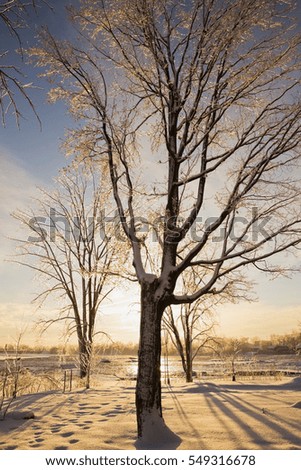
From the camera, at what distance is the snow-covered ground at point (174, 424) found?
5516 millimetres

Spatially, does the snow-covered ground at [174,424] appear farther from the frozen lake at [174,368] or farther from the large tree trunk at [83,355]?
the large tree trunk at [83,355]

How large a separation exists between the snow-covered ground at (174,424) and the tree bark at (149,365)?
0.39 meters

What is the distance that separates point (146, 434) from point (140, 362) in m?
1.09

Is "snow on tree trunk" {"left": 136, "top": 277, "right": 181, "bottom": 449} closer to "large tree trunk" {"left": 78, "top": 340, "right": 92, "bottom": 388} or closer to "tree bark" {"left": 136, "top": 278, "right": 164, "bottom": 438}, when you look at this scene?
"tree bark" {"left": 136, "top": 278, "right": 164, "bottom": 438}

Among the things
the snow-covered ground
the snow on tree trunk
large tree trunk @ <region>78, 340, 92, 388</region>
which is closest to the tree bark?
the snow on tree trunk

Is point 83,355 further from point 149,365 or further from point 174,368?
point 174,368

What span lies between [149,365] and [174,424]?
138 centimetres

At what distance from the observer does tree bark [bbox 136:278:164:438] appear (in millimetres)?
5996

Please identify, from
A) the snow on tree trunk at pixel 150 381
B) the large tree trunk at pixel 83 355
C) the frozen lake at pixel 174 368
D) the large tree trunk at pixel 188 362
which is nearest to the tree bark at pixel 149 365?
the snow on tree trunk at pixel 150 381

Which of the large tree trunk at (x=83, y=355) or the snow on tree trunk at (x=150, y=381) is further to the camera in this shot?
the large tree trunk at (x=83, y=355)

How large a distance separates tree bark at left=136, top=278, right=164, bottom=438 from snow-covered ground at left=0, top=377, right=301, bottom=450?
1.28 feet

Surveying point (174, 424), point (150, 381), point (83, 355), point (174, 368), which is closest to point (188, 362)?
point (83, 355)
